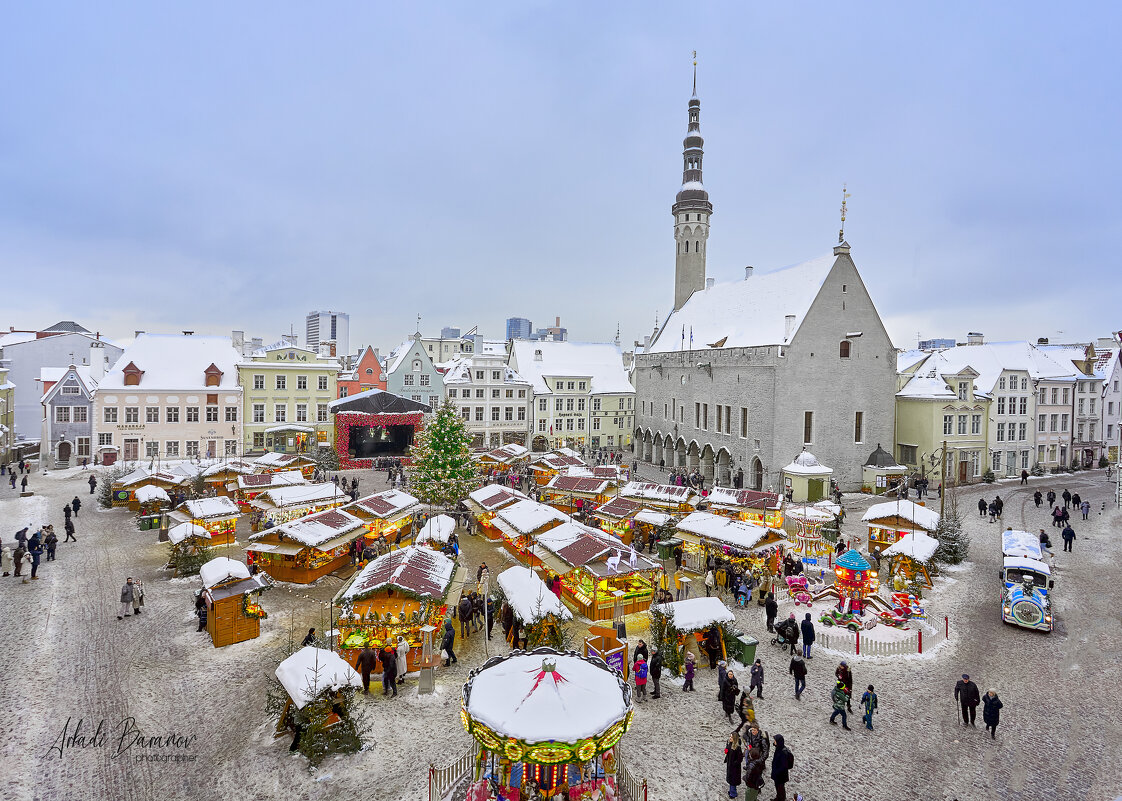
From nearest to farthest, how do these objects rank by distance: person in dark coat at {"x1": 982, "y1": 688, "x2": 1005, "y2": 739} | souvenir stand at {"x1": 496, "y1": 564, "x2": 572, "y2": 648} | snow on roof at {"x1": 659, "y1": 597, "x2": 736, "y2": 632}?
person in dark coat at {"x1": 982, "y1": 688, "x2": 1005, "y2": 739}, snow on roof at {"x1": 659, "y1": 597, "x2": 736, "y2": 632}, souvenir stand at {"x1": 496, "y1": 564, "x2": 572, "y2": 648}

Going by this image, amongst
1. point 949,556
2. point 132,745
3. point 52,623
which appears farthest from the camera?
point 949,556

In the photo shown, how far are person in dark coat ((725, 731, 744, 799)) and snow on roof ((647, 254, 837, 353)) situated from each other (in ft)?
105

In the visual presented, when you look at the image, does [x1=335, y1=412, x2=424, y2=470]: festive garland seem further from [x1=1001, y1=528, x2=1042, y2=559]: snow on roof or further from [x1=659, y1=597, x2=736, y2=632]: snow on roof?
[x1=1001, y1=528, x2=1042, y2=559]: snow on roof

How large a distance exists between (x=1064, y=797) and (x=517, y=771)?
9654 mm

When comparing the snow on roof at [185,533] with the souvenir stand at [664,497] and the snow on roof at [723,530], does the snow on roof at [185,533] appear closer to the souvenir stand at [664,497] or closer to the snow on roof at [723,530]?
the snow on roof at [723,530]

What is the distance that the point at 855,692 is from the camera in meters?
14.0

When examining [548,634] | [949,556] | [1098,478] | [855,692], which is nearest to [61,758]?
[548,634]

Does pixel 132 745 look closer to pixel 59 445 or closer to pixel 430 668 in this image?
pixel 430 668

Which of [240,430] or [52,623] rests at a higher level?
[240,430]

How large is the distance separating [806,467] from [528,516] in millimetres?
20146

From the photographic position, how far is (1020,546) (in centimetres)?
2088

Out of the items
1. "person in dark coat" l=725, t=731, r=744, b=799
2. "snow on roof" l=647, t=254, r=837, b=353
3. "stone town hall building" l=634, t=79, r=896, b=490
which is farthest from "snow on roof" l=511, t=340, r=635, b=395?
"person in dark coat" l=725, t=731, r=744, b=799

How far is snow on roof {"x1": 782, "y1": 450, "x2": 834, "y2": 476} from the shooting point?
3569 centimetres

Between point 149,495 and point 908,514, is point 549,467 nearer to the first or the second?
point 908,514
